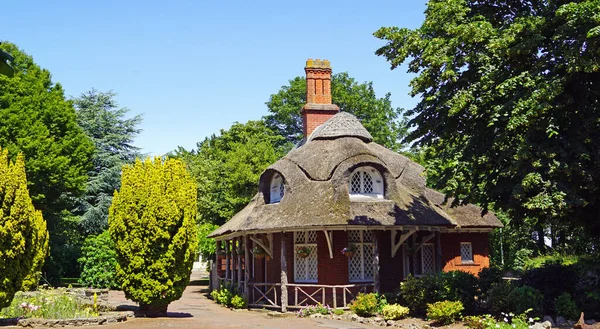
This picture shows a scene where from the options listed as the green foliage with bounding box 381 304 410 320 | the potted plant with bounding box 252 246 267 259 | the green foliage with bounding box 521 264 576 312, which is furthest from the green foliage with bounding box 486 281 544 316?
the potted plant with bounding box 252 246 267 259

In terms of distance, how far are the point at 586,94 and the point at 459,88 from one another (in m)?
3.45

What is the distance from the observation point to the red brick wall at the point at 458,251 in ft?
87.2

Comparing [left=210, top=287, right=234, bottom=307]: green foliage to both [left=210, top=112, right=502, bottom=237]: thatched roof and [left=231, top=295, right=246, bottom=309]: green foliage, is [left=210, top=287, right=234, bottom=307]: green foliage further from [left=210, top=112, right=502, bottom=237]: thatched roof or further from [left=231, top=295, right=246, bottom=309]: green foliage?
[left=210, top=112, right=502, bottom=237]: thatched roof

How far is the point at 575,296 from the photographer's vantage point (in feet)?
54.3

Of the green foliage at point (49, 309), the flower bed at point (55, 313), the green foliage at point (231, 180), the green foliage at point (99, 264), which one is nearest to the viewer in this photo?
the flower bed at point (55, 313)

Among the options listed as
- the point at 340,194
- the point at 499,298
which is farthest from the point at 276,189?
the point at 499,298

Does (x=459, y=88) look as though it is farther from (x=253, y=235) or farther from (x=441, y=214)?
(x=253, y=235)

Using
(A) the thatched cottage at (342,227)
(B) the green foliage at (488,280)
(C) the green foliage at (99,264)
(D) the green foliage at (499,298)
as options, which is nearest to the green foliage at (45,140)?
(C) the green foliage at (99,264)

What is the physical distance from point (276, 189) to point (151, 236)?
334 inches

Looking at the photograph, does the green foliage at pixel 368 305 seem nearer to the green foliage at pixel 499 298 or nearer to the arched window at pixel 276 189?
the green foliage at pixel 499 298

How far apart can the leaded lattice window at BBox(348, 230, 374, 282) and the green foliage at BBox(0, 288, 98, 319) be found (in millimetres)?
9523

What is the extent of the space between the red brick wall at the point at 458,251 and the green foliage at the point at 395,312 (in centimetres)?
830

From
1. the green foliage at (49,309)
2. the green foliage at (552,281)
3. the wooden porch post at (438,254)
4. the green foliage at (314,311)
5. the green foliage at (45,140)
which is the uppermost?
the green foliage at (45,140)

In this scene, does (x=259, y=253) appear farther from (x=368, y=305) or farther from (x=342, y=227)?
(x=368, y=305)
